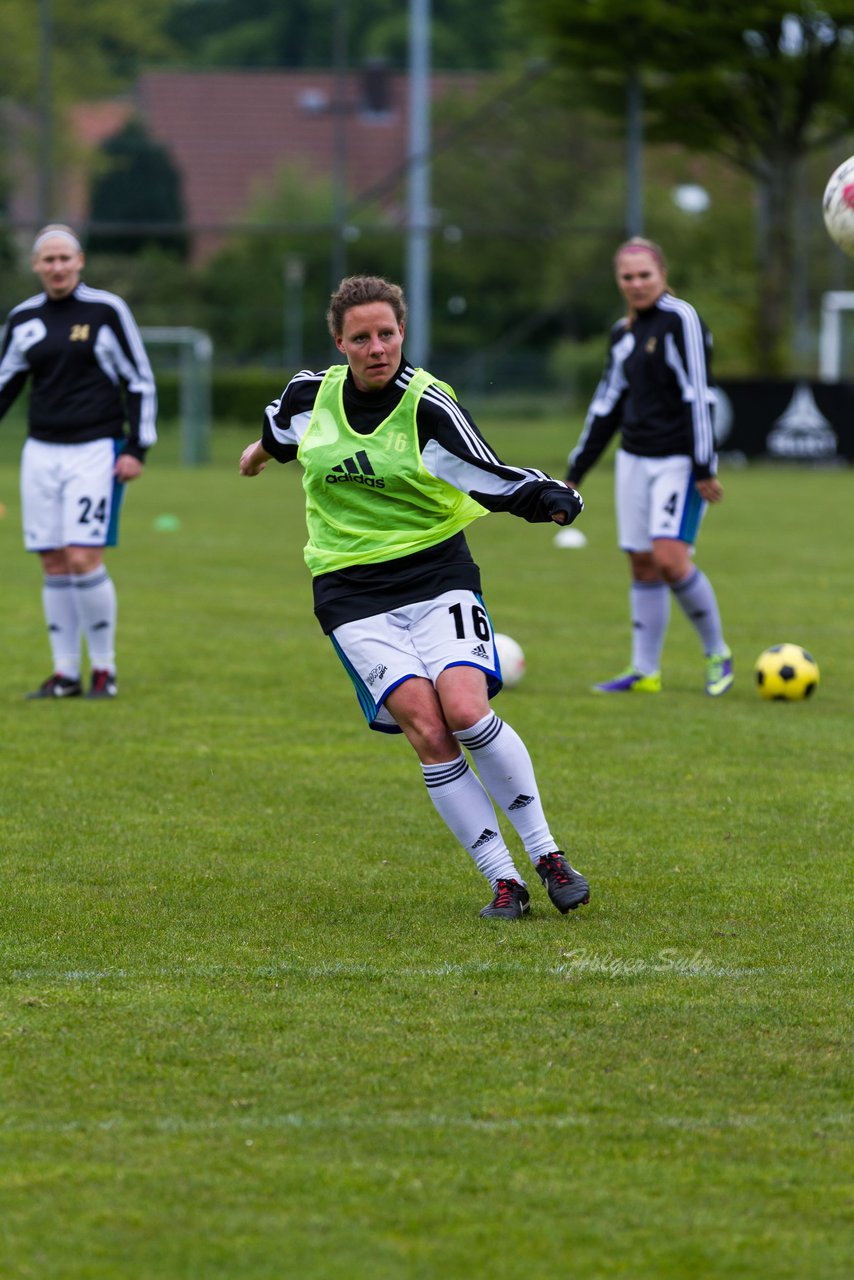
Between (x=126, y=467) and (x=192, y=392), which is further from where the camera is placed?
(x=192, y=392)

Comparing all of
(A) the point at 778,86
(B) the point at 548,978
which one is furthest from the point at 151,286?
(B) the point at 548,978

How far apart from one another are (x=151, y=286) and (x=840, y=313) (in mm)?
12984

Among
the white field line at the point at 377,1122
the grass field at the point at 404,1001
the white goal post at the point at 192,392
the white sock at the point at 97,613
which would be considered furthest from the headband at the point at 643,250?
the white goal post at the point at 192,392

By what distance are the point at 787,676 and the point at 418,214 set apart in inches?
966

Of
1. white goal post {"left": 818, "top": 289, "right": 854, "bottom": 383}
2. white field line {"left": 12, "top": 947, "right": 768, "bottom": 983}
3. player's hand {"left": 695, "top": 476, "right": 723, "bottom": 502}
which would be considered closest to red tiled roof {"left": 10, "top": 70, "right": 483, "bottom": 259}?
white goal post {"left": 818, "top": 289, "right": 854, "bottom": 383}

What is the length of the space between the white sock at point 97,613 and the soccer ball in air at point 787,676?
323cm

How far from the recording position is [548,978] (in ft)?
15.7

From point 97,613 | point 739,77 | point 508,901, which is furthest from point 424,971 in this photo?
point 739,77

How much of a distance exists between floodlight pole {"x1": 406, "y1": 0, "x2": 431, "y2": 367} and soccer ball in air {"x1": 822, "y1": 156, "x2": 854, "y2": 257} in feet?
83.4

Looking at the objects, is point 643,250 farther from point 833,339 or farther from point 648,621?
point 833,339

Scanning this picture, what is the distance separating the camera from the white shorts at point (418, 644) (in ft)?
17.6

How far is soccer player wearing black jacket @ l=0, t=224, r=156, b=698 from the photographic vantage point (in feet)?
30.5

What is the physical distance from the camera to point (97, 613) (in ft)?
31.0

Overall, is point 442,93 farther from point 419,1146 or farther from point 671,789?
point 419,1146
